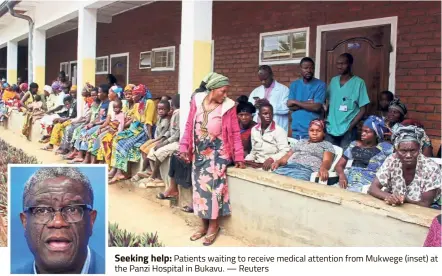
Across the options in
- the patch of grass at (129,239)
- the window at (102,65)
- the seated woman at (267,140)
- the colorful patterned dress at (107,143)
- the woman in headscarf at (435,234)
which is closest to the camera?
the woman in headscarf at (435,234)

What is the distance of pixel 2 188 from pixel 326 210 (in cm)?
248

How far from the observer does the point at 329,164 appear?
136 inches

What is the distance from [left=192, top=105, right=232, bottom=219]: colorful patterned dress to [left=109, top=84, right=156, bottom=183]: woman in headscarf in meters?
1.47

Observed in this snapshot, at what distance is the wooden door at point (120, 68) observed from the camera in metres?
9.09

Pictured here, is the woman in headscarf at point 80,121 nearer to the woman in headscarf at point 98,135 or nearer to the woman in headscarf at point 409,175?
the woman in headscarf at point 98,135

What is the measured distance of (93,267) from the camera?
9.40 feet

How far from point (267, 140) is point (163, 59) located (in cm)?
458

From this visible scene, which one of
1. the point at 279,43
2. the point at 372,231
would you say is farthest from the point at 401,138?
the point at 279,43

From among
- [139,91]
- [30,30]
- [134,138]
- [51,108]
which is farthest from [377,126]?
[30,30]

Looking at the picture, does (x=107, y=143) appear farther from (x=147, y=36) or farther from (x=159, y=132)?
(x=147, y=36)

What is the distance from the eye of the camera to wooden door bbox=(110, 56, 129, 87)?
909cm

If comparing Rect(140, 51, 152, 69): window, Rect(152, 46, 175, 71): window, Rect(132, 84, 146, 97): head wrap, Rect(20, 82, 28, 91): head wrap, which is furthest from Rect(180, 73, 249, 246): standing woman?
Rect(20, 82, 28, 91): head wrap

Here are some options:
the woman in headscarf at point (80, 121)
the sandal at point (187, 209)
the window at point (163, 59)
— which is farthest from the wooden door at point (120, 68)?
the sandal at point (187, 209)

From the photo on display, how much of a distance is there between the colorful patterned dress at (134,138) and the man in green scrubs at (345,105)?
6.26 feet
